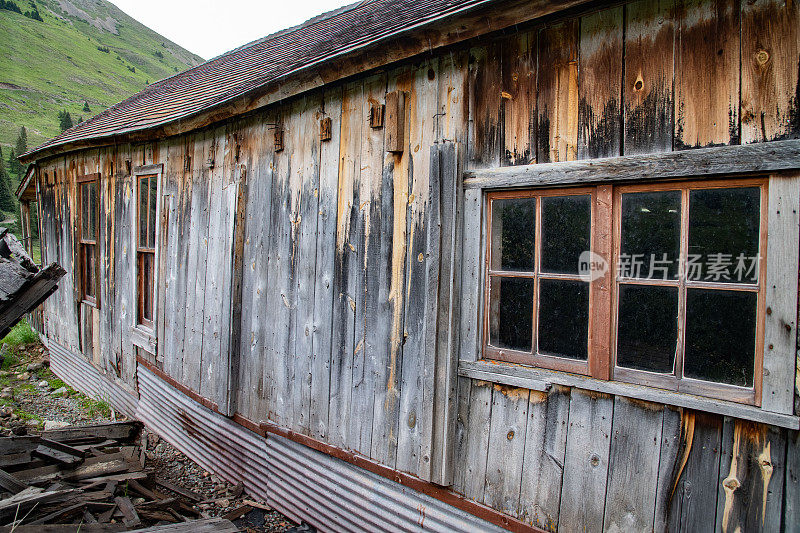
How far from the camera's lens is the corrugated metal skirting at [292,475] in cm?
305

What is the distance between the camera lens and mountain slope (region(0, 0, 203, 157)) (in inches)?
1753

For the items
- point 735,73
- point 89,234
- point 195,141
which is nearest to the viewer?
point 735,73

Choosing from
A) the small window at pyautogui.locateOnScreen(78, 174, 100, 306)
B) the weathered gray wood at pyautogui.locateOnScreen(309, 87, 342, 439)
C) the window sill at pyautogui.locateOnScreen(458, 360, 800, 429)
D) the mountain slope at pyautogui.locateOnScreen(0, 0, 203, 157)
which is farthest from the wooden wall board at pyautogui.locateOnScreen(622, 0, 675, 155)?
the mountain slope at pyautogui.locateOnScreen(0, 0, 203, 157)

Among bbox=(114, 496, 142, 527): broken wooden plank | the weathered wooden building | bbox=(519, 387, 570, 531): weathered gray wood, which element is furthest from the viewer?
bbox=(114, 496, 142, 527): broken wooden plank

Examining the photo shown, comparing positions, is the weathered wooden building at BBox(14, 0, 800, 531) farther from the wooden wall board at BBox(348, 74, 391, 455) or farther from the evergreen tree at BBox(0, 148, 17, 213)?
the evergreen tree at BBox(0, 148, 17, 213)

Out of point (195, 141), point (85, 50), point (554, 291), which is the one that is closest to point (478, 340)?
point (554, 291)

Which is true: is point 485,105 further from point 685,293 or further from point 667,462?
point 667,462

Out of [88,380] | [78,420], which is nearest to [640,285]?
[78,420]

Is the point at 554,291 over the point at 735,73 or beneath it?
beneath

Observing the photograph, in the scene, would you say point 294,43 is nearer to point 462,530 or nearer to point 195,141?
point 195,141

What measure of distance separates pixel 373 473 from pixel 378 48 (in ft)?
9.33

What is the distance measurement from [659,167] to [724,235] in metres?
0.39

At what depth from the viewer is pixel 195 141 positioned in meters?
5.48

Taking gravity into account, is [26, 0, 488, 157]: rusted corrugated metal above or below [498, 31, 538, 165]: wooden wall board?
above
